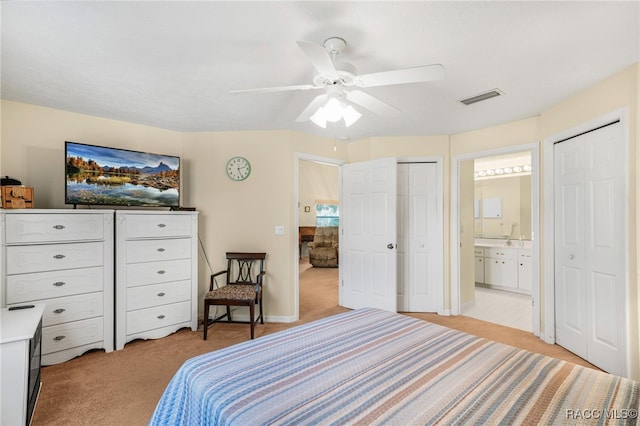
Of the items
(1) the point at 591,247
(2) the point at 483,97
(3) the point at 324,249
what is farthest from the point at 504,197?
(3) the point at 324,249

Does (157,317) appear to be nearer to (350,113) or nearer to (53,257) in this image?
(53,257)

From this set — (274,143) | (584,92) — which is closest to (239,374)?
(274,143)

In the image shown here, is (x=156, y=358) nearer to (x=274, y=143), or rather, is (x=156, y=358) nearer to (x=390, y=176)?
(x=274, y=143)

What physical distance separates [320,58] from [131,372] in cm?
277

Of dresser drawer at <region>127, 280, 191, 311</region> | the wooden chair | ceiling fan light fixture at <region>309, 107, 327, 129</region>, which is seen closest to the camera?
ceiling fan light fixture at <region>309, 107, 327, 129</region>

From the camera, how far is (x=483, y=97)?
2645 mm

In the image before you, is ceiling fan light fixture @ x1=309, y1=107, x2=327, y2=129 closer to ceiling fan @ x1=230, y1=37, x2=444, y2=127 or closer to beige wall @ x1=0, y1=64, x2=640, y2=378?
ceiling fan @ x1=230, y1=37, x2=444, y2=127

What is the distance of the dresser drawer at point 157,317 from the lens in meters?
2.89

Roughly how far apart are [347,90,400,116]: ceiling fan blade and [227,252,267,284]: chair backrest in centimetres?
219

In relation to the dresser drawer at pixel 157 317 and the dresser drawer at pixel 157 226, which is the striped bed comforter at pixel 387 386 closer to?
the dresser drawer at pixel 157 317

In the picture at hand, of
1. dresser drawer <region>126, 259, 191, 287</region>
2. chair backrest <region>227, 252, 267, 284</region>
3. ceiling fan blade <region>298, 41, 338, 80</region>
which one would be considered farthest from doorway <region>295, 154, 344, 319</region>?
ceiling fan blade <region>298, 41, 338, 80</region>

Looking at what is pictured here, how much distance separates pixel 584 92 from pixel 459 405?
114 inches

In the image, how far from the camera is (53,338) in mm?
2492

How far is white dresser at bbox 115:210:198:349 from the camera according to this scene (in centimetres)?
285
